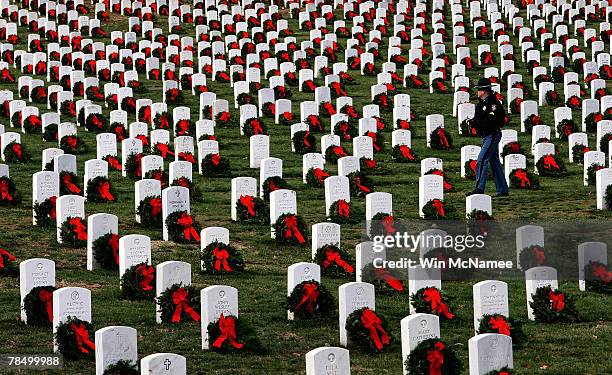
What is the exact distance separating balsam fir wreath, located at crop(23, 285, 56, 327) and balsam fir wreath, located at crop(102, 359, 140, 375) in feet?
7.12

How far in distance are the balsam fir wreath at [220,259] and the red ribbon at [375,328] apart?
3186 millimetres

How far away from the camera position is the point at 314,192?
2088cm

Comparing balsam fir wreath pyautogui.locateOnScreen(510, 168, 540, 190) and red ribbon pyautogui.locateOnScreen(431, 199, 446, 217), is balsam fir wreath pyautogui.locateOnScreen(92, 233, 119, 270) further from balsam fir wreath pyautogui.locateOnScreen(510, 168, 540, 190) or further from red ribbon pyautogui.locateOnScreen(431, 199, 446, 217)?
balsam fir wreath pyautogui.locateOnScreen(510, 168, 540, 190)

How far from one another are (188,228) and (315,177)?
379 centimetres

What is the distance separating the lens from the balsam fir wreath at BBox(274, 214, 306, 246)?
A: 17.9 metres

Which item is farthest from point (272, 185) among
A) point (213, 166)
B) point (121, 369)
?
point (121, 369)

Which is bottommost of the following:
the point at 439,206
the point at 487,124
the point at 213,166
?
the point at 439,206

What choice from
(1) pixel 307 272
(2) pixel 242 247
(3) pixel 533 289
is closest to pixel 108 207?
(2) pixel 242 247

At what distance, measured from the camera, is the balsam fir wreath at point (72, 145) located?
23.5 meters

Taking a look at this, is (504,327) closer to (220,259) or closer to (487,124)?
(220,259)

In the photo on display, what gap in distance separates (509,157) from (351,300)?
8234 millimetres

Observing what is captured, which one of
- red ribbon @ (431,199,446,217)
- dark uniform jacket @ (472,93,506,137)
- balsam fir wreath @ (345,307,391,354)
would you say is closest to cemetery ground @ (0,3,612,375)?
balsam fir wreath @ (345,307,391,354)

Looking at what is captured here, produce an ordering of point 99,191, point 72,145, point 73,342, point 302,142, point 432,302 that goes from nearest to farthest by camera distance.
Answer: point 73,342
point 432,302
point 99,191
point 72,145
point 302,142

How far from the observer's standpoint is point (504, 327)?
43.6 feet
